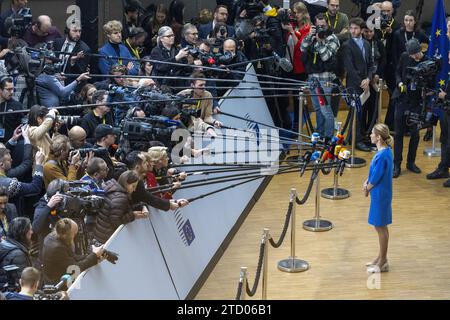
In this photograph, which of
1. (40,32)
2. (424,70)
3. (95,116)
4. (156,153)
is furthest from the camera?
(40,32)

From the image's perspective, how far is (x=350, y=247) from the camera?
1123 cm

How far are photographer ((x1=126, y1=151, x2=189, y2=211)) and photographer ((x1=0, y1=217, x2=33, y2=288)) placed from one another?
4.11ft

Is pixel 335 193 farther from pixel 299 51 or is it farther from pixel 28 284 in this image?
pixel 28 284

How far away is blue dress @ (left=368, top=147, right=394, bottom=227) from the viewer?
405 inches

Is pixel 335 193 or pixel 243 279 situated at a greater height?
pixel 243 279

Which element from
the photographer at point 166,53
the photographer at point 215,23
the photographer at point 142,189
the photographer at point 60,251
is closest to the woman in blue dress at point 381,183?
the photographer at point 142,189

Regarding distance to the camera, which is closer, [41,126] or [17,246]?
[17,246]

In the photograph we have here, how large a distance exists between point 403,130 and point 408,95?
0.52m

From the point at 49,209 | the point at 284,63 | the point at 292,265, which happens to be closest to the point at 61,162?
the point at 49,209

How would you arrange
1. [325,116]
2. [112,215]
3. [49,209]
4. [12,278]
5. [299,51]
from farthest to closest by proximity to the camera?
1. [299,51]
2. [325,116]
3. [112,215]
4. [49,209]
5. [12,278]

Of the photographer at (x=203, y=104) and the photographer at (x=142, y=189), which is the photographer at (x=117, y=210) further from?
the photographer at (x=203, y=104)

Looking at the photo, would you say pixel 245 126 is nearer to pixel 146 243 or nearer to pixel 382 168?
pixel 382 168

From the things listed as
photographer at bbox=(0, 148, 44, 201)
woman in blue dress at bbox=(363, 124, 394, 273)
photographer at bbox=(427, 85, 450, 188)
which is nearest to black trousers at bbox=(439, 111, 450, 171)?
photographer at bbox=(427, 85, 450, 188)
